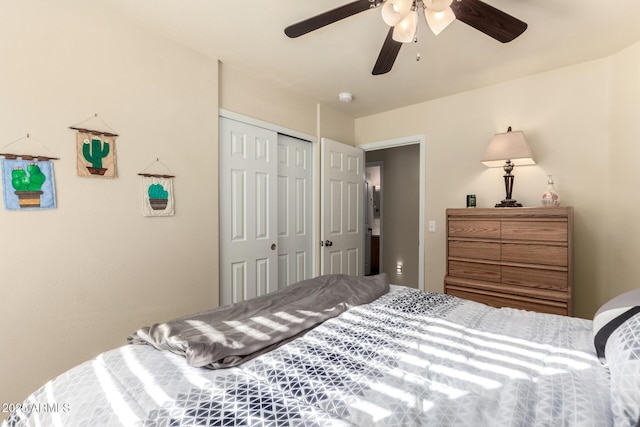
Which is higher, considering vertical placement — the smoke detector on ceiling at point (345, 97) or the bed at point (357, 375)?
the smoke detector on ceiling at point (345, 97)

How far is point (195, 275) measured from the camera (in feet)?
7.58

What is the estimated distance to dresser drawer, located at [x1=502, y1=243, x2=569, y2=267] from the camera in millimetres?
2211

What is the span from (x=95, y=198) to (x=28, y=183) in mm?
300

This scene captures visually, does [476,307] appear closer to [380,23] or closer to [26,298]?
[380,23]

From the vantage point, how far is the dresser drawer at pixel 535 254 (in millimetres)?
2211

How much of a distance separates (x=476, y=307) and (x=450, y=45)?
1.83m

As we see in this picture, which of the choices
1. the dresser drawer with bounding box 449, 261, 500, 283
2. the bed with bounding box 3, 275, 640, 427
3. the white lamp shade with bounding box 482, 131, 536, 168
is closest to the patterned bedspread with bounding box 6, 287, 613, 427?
the bed with bounding box 3, 275, 640, 427

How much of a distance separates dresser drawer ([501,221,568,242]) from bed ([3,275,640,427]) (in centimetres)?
109

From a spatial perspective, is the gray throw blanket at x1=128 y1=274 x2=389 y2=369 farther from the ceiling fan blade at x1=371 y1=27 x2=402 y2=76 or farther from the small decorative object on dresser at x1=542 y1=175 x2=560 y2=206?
the small decorative object on dresser at x1=542 y1=175 x2=560 y2=206

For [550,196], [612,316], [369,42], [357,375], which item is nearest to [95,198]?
[357,375]

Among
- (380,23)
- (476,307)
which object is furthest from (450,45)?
(476,307)

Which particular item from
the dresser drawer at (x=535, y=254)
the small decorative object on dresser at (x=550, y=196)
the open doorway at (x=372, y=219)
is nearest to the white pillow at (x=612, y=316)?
the dresser drawer at (x=535, y=254)

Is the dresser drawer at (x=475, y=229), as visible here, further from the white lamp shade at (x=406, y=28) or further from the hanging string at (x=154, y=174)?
the hanging string at (x=154, y=174)

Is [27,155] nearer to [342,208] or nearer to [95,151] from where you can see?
[95,151]
